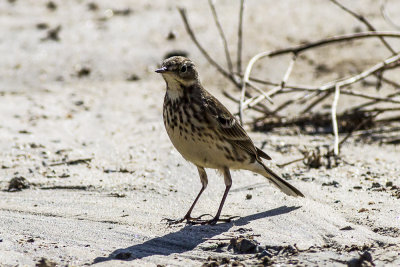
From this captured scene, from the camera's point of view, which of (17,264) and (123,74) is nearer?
(17,264)

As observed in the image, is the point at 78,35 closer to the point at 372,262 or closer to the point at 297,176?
the point at 297,176

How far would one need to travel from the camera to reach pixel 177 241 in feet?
16.2

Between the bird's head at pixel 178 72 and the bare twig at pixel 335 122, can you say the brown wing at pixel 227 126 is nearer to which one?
the bird's head at pixel 178 72

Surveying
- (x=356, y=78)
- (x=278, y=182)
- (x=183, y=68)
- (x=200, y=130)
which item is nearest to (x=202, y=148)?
(x=200, y=130)

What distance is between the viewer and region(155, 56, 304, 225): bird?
17.7 ft

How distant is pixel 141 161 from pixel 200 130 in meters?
1.70

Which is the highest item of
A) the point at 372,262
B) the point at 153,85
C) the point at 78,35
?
the point at 78,35

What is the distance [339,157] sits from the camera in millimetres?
6977

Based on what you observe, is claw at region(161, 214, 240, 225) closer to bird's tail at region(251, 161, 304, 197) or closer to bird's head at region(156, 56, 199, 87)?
bird's tail at region(251, 161, 304, 197)

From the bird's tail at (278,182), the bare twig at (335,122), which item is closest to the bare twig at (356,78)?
the bare twig at (335,122)

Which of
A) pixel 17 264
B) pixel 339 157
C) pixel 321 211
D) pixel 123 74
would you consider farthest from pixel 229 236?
pixel 123 74

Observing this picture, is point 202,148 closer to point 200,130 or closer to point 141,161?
point 200,130

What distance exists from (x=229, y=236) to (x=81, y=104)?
14.9ft

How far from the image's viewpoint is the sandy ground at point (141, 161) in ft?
15.7
